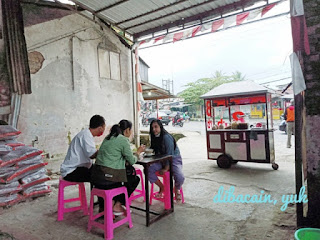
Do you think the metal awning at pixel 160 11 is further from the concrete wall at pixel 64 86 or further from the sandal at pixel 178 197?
the sandal at pixel 178 197

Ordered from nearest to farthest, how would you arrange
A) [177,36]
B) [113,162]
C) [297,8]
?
1. [297,8]
2. [113,162]
3. [177,36]

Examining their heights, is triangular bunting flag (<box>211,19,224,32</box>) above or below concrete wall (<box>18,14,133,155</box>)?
above

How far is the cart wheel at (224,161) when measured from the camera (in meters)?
5.78

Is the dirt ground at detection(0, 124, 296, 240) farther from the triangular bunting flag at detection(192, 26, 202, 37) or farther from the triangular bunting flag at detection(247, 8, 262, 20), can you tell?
the triangular bunting flag at detection(192, 26, 202, 37)

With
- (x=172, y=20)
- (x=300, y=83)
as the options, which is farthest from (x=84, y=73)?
(x=300, y=83)

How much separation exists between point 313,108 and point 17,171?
4383 millimetres

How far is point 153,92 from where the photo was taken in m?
11.0

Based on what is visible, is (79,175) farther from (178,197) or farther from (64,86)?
(64,86)

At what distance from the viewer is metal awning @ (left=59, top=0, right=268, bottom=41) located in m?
6.12

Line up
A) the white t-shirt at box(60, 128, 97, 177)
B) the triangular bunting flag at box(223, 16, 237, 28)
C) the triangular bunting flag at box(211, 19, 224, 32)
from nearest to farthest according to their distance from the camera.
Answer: the white t-shirt at box(60, 128, 97, 177), the triangular bunting flag at box(223, 16, 237, 28), the triangular bunting flag at box(211, 19, 224, 32)

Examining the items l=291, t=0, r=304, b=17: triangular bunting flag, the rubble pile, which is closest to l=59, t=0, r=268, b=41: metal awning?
l=291, t=0, r=304, b=17: triangular bunting flag

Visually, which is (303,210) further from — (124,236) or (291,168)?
(291,168)

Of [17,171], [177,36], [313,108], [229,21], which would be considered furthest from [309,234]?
[177,36]

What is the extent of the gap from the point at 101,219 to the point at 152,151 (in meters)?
1.20
